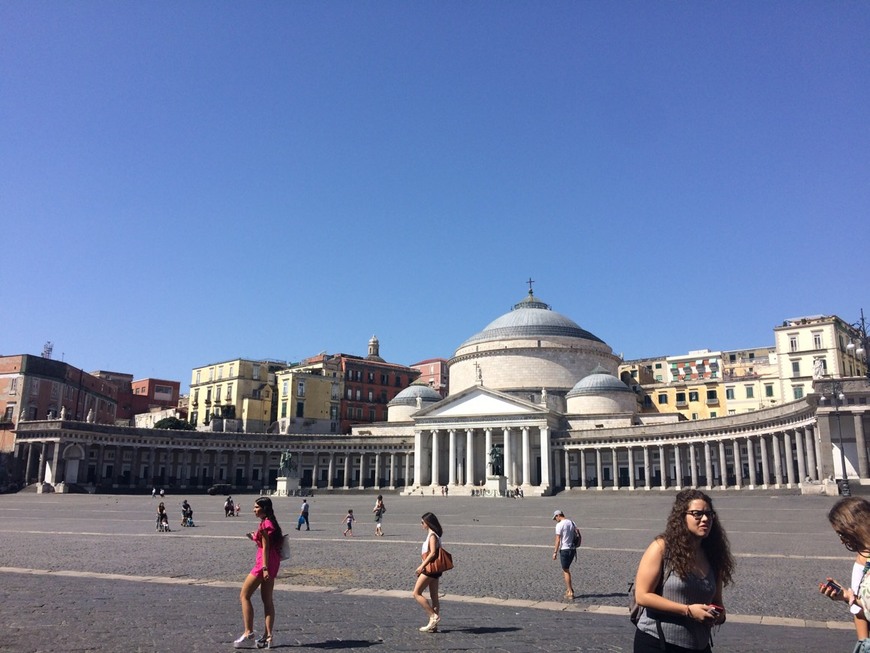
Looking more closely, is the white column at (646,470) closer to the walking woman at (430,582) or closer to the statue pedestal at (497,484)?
the statue pedestal at (497,484)

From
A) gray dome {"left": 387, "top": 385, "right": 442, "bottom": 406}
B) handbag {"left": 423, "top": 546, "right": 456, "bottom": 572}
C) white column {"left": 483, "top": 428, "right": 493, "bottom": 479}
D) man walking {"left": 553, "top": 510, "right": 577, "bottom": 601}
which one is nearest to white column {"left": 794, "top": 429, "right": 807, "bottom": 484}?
white column {"left": 483, "top": 428, "right": 493, "bottom": 479}

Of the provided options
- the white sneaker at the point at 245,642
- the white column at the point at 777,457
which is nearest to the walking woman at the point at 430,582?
the white sneaker at the point at 245,642

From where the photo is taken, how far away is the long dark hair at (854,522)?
5566 millimetres

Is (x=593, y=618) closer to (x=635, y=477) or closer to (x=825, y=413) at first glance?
(x=825, y=413)

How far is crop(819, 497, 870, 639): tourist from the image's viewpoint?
5.51 m

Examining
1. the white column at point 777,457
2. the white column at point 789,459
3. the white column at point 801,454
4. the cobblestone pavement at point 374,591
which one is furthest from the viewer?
the white column at point 777,457

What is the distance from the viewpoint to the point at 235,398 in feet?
310

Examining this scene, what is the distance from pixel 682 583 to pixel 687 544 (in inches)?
11.0

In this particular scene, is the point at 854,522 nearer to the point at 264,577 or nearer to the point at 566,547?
the point at 264,577

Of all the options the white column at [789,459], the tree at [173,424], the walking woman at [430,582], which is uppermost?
the tree at [173,424]

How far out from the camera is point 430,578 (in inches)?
415

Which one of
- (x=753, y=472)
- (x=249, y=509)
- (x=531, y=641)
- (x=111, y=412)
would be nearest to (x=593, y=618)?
(x=531, y=641)

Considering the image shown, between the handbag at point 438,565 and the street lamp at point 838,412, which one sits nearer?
the handbag at point 438,565

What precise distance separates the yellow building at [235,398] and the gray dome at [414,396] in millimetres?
16905
